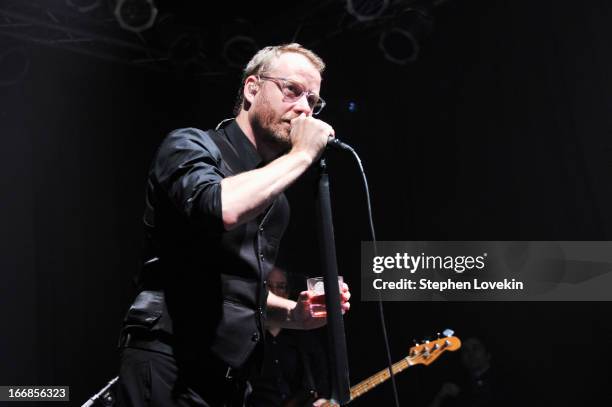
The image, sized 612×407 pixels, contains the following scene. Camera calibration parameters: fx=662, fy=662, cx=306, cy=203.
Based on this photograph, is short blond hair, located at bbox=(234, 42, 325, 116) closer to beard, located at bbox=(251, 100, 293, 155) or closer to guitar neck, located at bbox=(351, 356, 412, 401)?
beard, located at bbox=(251, 100, 293, 155)

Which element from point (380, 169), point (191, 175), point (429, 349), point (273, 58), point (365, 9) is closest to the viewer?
point (191, 175)

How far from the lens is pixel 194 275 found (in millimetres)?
1682

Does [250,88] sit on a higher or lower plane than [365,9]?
lower

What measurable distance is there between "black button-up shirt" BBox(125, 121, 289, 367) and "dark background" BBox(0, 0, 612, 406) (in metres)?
4.15

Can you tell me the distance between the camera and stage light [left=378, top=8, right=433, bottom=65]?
234 inches

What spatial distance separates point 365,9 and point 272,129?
4281 millimetres

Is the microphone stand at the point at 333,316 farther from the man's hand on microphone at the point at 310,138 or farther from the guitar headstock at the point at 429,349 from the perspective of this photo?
the guitar headstock at the point at 429,349

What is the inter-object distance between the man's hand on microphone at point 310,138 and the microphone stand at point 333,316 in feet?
0.49

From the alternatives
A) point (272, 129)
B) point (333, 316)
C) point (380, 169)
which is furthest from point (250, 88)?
point (380, 169)

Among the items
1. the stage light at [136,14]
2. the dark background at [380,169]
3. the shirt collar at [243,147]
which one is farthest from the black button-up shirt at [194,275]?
the stage light at [136,14]

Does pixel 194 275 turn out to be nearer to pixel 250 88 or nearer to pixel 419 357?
pixel 250 88

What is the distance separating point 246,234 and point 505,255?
13.4 feet

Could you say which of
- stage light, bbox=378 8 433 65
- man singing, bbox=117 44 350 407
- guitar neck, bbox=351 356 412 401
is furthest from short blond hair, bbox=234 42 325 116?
stage light, bbox=378 8 433 65

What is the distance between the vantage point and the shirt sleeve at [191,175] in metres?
1.50
